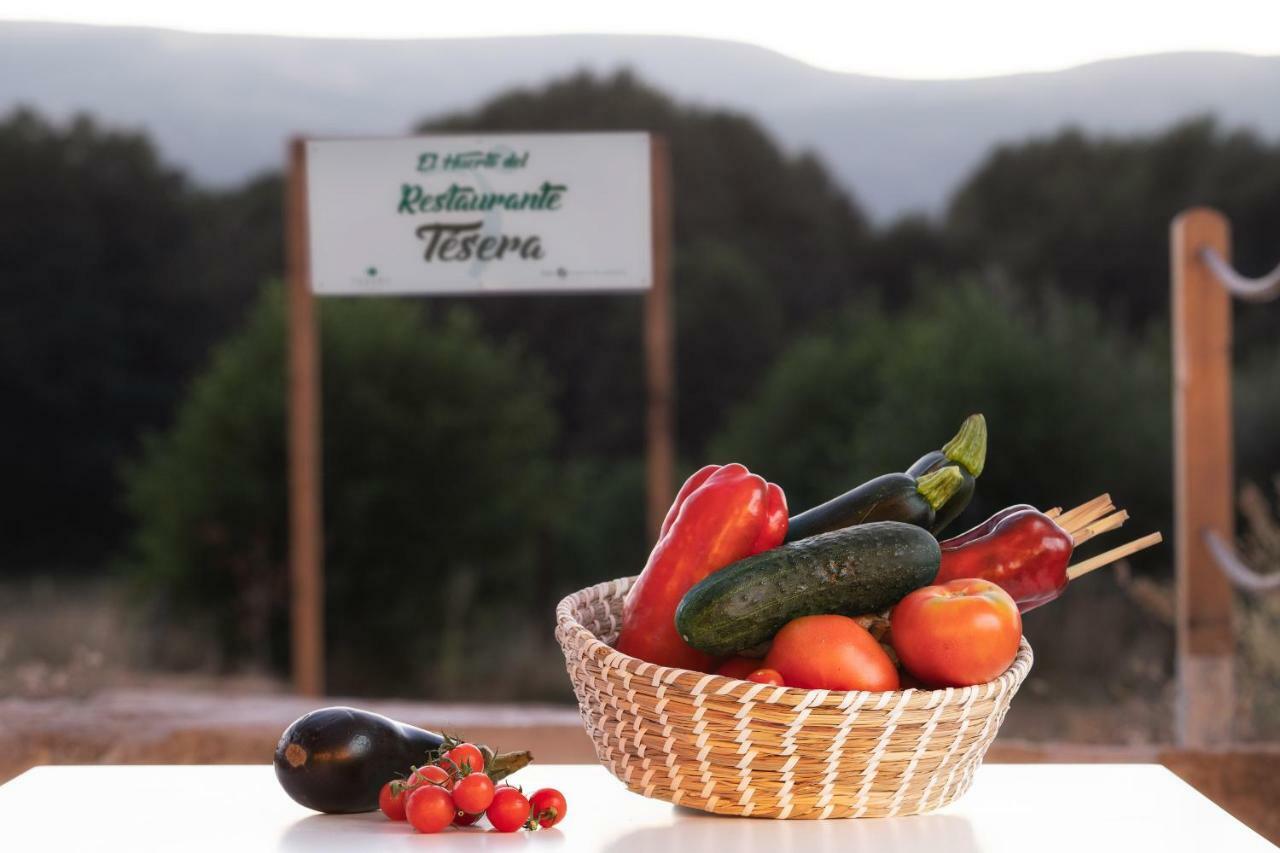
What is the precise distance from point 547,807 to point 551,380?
39.6 feet

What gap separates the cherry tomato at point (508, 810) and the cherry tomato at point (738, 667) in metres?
0.22

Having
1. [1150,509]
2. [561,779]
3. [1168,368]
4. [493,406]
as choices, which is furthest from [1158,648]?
[561,779]

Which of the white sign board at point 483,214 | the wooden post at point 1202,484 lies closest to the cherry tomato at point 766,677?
the white sign board at point 483,214

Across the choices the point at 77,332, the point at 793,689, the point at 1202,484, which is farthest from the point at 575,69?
the point at 793,689

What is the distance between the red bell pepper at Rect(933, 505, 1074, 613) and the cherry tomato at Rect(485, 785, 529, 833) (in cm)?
47

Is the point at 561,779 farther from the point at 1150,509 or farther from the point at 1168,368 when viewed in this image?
the point at 1168,368

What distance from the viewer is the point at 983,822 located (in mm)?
1467

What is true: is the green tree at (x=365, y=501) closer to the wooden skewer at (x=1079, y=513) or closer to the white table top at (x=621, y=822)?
the white table top at (x=621, y=822)

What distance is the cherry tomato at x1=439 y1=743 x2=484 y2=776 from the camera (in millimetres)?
1420

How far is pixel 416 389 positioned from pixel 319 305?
0.76 metres

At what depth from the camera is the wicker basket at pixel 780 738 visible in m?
1.34

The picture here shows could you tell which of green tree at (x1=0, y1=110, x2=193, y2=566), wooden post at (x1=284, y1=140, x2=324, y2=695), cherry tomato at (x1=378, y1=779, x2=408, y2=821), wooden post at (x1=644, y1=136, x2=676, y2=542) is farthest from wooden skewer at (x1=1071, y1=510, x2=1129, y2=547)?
green tree at (x1=0, y1=110, x2=193, y2=566)

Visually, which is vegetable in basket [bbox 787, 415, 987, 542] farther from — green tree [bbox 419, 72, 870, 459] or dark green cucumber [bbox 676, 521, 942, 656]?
green tree [bbox 419, 72, 870, 459]

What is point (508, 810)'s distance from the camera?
4.65 feet
